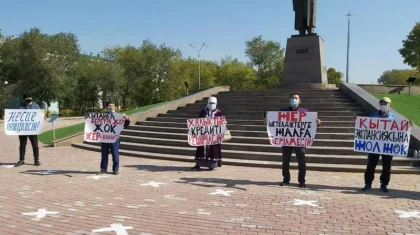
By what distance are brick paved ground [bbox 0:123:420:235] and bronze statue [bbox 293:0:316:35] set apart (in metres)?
14.2

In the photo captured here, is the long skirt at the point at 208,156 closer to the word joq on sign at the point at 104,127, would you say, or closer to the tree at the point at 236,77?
the word joq on sign at the point at 104,127

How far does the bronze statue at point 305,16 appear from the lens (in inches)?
856

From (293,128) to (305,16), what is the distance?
49.6 ft

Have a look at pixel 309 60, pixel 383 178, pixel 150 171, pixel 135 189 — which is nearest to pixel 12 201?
pixel 135 189

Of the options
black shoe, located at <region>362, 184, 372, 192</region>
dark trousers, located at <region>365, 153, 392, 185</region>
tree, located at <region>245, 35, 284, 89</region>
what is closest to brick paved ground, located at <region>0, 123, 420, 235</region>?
black shoe, located at <region>362, 184, 372, 192</region>

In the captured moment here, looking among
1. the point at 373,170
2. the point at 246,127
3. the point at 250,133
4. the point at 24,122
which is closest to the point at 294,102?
the point at 373,170

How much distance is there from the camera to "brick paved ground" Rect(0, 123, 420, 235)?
5.19 meters

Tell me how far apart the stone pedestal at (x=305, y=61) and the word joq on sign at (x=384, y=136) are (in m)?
13.5

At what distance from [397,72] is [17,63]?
93.5 m

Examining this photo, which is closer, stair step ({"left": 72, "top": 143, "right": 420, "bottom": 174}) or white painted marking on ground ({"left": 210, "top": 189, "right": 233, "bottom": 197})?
white painted marking on ground ({"left": 210, "top": 189, "right": 233, "bottom": 197})

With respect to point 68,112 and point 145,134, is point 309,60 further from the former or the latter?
point 68,112

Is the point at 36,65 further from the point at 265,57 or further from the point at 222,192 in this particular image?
the point at 222,192

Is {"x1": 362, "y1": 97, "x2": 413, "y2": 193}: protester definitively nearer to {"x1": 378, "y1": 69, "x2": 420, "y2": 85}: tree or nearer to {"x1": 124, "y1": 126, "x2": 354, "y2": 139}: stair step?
{"x1": 124, "y1": 126, "x2": 354, "y2": 139}: stair step

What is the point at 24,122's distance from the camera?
10.5 meters
